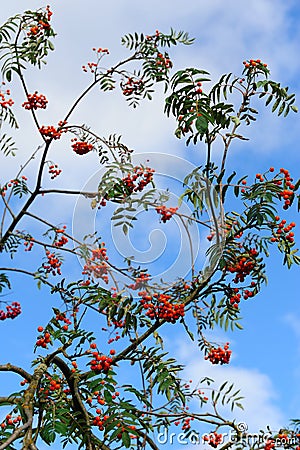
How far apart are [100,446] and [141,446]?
0.35 m

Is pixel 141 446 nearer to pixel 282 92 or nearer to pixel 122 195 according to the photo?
pixel 122 195

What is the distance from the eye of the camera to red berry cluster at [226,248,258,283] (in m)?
2.88

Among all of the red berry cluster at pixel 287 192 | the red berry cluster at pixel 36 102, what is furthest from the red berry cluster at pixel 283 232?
the red berry cluster at pixel 36 102

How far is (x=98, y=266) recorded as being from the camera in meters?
3.16

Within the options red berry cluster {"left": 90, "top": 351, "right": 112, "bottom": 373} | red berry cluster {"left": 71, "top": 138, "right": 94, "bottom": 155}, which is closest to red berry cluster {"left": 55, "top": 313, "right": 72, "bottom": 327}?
red berry cluster {"left": 90, "top": 351, "right": 112, "bottom": 373}

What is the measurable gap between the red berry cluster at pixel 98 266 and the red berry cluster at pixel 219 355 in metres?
0.60

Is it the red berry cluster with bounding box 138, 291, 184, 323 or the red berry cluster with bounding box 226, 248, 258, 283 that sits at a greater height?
the red berry cluster with bounding box 226, 248, 258, 283

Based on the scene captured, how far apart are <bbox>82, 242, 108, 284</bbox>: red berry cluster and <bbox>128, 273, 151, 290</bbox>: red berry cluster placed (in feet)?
0.52

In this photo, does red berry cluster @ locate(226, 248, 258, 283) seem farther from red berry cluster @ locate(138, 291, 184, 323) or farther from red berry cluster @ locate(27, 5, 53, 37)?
red berry cluster @ locate(27, 5, 53, 37)

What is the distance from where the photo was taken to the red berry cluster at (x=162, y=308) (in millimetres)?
2750

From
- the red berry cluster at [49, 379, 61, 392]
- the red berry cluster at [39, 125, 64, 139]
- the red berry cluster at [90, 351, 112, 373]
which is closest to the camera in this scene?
the red berry cluster at [90, 351, 112, 373]

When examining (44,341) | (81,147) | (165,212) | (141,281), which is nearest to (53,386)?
(44,341)

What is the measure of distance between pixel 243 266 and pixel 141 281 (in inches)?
18.6

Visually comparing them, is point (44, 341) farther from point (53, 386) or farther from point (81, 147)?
point (81, 147)
